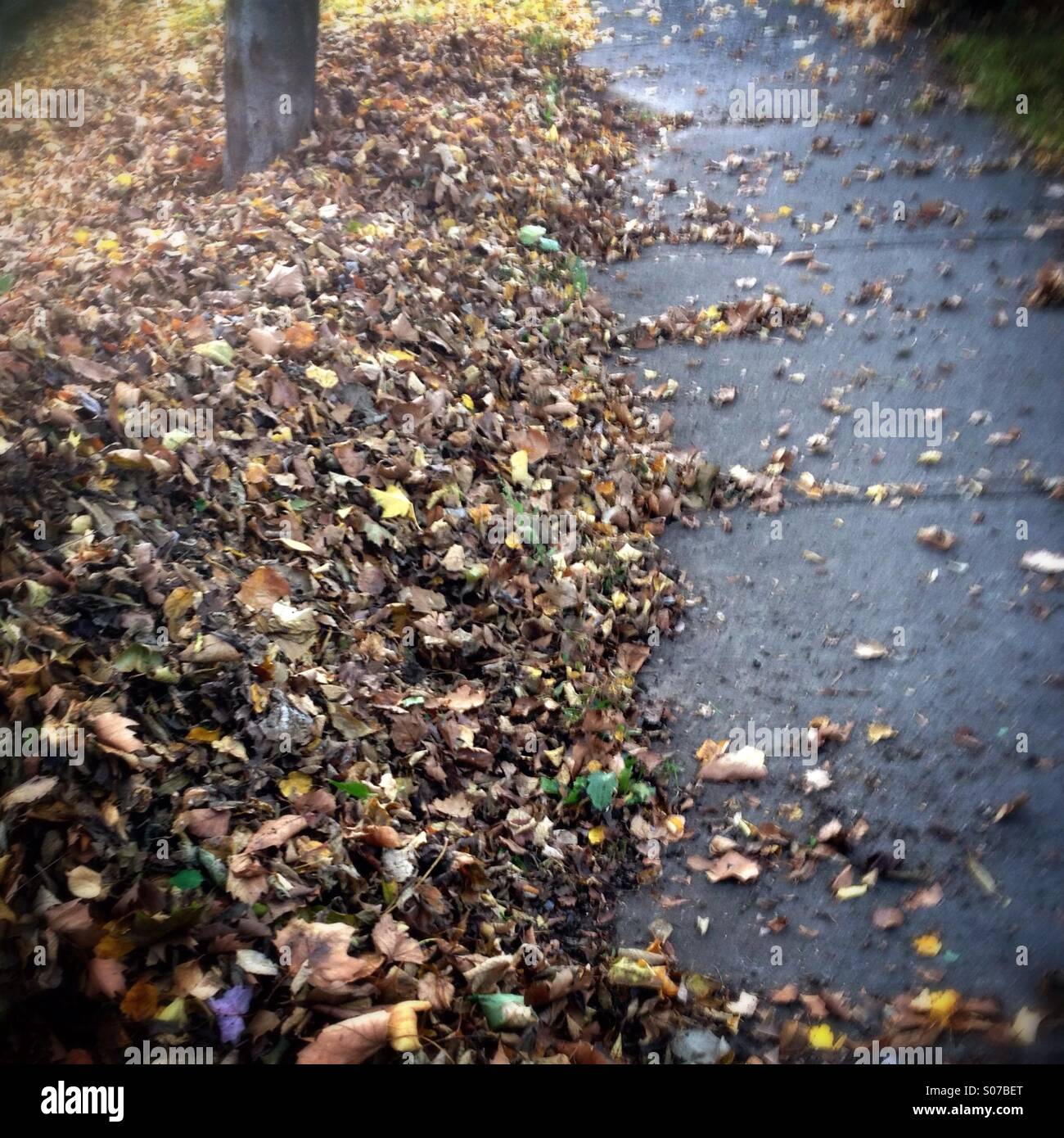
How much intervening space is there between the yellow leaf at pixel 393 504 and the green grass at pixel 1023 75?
520cm

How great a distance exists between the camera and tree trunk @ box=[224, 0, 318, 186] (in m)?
5.69

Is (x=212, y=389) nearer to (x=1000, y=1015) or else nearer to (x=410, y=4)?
(x=1000, y=1015)

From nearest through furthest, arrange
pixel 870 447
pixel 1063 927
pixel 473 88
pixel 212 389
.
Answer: pixel 1063 927
pixel 212 389
pixel 870 447
pixel 473 88

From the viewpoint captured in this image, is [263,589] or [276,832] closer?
[276,832]

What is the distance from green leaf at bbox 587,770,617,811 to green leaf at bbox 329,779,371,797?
3.06 feet

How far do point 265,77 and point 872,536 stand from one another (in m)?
4.78

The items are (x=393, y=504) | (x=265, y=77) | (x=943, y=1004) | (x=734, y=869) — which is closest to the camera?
(x=943, y=1004)

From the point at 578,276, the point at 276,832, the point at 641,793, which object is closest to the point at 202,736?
the point at 276,832

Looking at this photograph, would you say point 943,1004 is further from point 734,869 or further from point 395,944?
point 395,944

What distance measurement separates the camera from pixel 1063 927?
2.83 meters

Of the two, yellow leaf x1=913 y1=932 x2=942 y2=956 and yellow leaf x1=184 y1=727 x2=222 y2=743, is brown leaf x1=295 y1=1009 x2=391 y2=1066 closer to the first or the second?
yellow leaf x1=184 y1=727 x2=222 y2=743

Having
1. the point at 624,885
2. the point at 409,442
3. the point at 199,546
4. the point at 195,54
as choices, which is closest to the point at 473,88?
the point at 195,54

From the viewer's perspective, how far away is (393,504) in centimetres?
398

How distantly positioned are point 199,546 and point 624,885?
6.65 ft
